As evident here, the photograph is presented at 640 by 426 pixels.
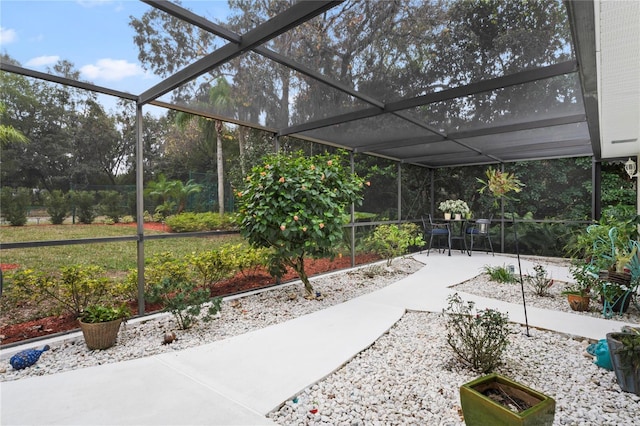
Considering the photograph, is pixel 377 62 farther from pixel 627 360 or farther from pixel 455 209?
pixel 455 209

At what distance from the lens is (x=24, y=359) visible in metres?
2.34

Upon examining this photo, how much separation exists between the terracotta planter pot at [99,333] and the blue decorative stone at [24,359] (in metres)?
0.30

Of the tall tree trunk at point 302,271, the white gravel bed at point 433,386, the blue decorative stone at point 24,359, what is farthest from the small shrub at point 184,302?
the white gravel bed at point 433,386

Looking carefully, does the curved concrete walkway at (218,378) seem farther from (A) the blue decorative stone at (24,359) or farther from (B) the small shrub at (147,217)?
(B) the small shrub at (147,217)

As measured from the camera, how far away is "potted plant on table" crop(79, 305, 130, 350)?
8.55ft

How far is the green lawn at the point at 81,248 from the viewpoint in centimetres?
304

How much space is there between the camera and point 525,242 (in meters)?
8.14

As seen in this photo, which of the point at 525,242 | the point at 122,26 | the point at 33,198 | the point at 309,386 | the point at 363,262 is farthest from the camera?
the point at 525,242

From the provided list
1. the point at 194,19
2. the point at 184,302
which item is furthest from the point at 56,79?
the point at 184,302

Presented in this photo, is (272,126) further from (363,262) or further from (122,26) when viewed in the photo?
(363,262)

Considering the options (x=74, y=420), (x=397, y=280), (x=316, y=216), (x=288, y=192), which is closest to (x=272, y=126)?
(x=288, y=192)

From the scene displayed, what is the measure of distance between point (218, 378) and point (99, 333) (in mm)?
1182

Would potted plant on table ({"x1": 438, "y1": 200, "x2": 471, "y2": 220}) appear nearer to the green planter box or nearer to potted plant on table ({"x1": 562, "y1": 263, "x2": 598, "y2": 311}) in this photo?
potted plant on table ({"x1": 562, "y1": 263, "x2": 598, "y2": 311})

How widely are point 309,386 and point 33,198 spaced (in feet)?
10.0
